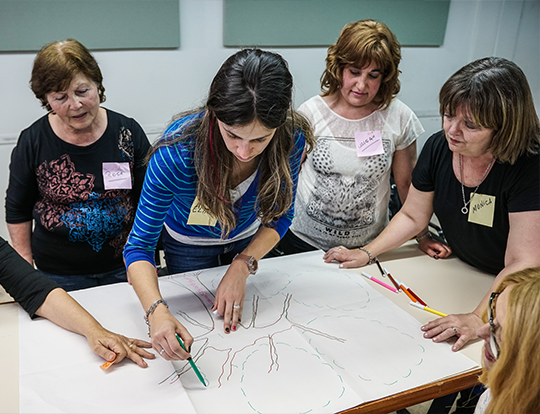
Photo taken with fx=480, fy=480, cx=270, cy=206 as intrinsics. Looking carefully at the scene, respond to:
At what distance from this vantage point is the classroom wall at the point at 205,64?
8.75 feet

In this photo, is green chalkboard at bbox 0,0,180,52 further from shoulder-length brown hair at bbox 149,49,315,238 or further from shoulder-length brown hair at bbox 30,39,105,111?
shoulder-length brown hair at bbox 149,49,315,238

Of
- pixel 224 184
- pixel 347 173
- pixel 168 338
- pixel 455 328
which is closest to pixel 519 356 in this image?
pixel 455 328

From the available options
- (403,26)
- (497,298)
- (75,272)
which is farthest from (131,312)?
(403,26)

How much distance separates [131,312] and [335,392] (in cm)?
62

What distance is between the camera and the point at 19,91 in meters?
2.61

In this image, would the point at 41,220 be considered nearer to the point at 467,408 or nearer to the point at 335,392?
the point at 335,392

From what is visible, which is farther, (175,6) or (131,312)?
(175,6)

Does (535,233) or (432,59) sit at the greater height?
(432,59)

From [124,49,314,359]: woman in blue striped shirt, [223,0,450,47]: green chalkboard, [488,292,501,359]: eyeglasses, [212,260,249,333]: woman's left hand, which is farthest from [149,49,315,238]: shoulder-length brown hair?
[223,0,450,47]: green chalkboard

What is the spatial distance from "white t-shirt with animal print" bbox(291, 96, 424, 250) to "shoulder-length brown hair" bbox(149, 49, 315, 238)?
434mm

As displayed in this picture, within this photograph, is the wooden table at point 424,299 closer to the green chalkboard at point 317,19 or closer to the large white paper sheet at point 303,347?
the large white paper sheet at point 303,347

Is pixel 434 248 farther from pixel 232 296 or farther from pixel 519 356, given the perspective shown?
pixel 519 356

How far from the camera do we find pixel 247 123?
1125 millimetres

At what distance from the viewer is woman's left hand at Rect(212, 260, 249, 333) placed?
1.30 m
